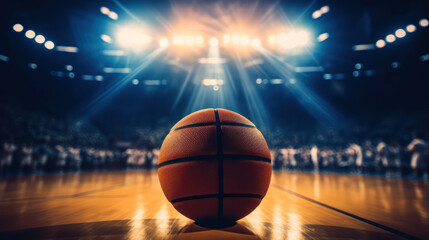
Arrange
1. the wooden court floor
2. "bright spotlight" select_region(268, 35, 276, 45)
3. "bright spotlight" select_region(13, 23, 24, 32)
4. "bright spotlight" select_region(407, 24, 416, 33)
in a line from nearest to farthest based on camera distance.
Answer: the wooden court floor < "bright spotlight" select_region(13, 23, 24, 32) < "bright spotlight" select_region(407, 24, 416, 33) < "bright spotlight" select_region(268, 35, 276, 45)

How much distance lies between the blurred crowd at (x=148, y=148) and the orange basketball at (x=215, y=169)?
8.06 meters

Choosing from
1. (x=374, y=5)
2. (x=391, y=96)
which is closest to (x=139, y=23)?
(x=374, y=5)

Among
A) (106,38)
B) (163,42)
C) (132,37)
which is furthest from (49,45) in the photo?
(163,42)

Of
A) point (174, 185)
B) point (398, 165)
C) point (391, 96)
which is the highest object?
point (391, 96)

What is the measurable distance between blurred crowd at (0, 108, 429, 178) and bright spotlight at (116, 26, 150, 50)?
5.38 m

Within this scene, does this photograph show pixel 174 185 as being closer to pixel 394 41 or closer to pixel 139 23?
pixel 139 23

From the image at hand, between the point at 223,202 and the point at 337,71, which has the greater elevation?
the point at 337,71

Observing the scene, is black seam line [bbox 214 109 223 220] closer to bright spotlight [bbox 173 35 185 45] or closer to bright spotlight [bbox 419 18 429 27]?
bright spotlight [bbox 173 35 185 45]

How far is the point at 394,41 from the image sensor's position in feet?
31.8

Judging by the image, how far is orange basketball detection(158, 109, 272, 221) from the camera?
1454 mm

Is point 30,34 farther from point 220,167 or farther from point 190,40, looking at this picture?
point 220,167

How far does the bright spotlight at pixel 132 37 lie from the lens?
8.98m

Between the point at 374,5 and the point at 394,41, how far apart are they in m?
3.42

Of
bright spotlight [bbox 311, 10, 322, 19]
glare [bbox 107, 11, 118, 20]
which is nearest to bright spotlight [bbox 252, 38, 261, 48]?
bright spotlight [bbox 311, 10, 322, 19]
